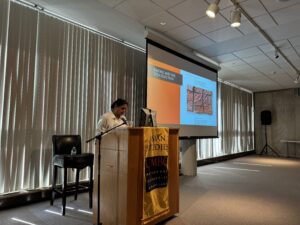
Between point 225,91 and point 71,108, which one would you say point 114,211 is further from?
point 225,91

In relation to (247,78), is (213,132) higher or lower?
lower

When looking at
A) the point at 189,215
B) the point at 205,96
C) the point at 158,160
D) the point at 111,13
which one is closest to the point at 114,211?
the point at 158,160

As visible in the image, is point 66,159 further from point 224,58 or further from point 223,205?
point 224,58

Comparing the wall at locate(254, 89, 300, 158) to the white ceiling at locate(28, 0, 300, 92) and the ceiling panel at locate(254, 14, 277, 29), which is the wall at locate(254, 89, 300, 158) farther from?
the ceiling panel at locate(254, 14, 277, 29)

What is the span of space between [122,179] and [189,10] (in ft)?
9.20

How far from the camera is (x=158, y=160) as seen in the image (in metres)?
2.56

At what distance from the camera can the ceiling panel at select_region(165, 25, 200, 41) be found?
432cm

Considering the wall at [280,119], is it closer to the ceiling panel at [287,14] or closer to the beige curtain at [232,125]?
the beige curtain at [232,125]

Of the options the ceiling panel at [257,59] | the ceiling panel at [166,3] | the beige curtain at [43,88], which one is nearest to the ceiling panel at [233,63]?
the ceiling panel at [257,59]

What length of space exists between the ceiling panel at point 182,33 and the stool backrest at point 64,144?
8.86 ft

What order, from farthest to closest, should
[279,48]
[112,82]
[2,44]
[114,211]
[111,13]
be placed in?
1. [279,48]
2. [112,82]
3. [111,13]
4. [2,44]
5. [114,211]

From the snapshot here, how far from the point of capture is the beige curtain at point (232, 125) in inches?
301

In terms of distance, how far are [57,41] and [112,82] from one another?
1294 millimetres

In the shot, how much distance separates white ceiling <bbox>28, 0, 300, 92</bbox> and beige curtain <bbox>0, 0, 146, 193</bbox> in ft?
1.25
